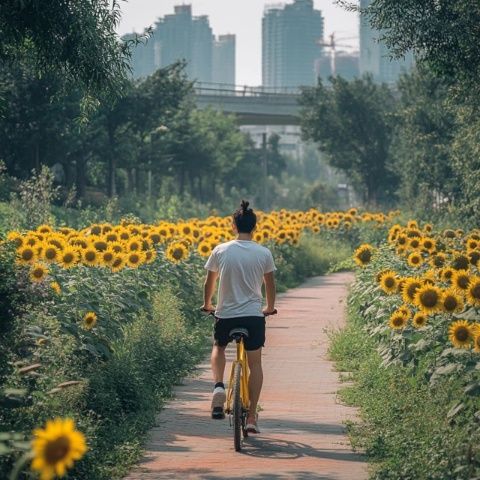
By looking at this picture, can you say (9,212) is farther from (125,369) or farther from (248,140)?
(248,140)

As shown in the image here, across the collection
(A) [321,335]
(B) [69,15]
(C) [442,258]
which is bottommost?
(A) [321,335]

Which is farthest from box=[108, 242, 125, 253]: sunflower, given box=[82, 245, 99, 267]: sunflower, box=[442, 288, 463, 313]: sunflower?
box=[442, 288, 463, 313]: sunflower

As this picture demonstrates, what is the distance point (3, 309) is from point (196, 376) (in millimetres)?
5969

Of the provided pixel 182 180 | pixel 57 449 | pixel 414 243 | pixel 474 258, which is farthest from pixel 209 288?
pixel 182 180

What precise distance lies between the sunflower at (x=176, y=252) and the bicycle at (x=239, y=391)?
10.1 metres

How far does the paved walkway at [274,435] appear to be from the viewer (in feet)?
33.0

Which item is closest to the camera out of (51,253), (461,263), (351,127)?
(461,263)

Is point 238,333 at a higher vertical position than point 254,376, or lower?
higher

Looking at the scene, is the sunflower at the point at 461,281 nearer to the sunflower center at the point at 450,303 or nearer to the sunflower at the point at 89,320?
the sunflower center at the point at 450,303

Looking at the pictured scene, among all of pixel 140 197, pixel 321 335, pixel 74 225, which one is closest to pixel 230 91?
pixel 140 197

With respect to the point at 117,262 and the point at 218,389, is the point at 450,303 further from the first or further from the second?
the point at 117,262

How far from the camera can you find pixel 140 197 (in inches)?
2331

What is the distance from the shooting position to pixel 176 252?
71.2 feet

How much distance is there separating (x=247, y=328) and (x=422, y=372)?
2.35 m
